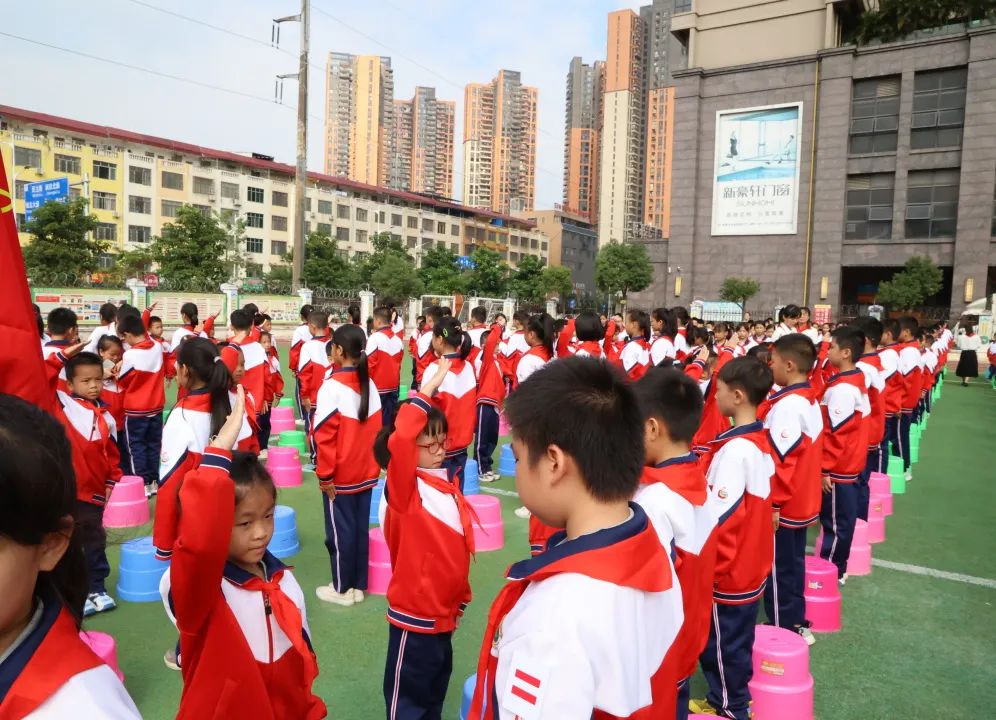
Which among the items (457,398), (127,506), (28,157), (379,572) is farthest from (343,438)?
(28,157)

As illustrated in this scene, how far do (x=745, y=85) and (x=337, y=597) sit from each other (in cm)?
3733

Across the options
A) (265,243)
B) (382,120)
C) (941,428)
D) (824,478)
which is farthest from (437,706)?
(382,120)

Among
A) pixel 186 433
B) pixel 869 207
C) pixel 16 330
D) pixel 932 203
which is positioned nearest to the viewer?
pixel 16 330

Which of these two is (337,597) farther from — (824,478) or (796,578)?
(824,478)

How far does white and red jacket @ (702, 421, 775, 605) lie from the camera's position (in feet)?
8.91

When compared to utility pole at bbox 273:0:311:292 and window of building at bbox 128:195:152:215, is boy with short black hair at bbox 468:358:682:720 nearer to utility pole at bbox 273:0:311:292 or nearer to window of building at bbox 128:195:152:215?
utility pole at bbox 273:0:311:292

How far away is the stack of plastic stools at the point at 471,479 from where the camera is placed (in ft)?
19.3

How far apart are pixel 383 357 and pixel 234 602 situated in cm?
603

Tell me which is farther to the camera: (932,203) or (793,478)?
(932,203)

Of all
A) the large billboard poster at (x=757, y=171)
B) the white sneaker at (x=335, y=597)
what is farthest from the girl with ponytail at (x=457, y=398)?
the large billboard poster at (x=757, y=171)

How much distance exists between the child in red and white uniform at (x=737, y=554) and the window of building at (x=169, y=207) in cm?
4352

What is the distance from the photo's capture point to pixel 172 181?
40531mm

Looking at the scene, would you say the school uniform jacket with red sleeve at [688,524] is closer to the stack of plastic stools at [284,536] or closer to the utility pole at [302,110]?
the stack of plastic stools at [284,536]

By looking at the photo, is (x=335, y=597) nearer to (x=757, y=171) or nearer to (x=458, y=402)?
(x=458, y=402)
